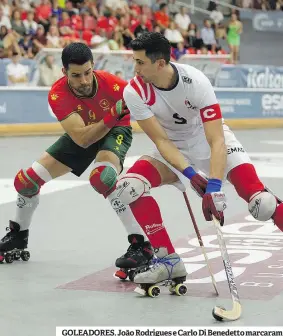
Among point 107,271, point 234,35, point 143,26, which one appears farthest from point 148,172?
point 234,35

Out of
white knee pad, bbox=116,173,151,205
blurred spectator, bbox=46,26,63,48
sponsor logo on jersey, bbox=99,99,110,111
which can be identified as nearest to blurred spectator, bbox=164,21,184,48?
blurred spectator, bbox=46,26,63,48

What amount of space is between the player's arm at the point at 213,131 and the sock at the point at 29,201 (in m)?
1.80

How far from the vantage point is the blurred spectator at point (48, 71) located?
2030cm

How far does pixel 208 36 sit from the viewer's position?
29.3 metres

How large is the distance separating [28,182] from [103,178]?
777mm

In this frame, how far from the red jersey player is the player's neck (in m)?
0.82

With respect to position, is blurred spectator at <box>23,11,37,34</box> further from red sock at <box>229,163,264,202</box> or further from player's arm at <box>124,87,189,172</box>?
red sock at <box>229,163,264,202</box>

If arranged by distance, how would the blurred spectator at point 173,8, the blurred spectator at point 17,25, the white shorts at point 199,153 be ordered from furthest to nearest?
the blurred spectator at point 173,8 < the blurred spectator at point 17,25 < the white shorts at point 199,153

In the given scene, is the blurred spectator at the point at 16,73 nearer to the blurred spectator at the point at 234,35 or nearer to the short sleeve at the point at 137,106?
the blurred spectator at the point at 234,35

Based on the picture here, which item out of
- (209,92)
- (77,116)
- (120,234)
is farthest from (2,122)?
(209,92)

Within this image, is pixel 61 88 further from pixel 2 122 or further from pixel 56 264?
pixel 2 122

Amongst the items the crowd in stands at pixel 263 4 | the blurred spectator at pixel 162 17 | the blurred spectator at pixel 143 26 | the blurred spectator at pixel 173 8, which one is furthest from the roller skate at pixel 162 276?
the crowd in stands at pixel 263 4

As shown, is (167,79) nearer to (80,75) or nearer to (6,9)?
(80,75)

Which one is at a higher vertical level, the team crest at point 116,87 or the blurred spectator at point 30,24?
the team crest at point 116,87
